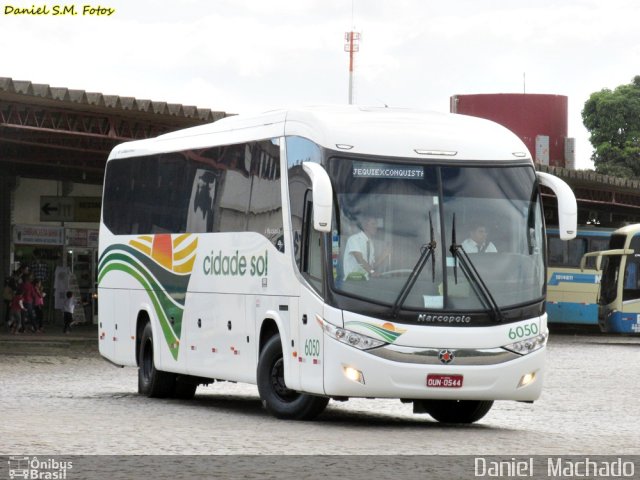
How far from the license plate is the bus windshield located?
649 mm

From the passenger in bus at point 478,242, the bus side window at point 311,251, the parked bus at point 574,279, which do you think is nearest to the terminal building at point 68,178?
the parked bus at point 574,279

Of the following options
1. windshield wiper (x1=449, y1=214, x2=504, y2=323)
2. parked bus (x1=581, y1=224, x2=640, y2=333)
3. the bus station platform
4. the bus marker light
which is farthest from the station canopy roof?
the bus marker light

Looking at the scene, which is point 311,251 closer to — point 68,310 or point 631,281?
point 68,310

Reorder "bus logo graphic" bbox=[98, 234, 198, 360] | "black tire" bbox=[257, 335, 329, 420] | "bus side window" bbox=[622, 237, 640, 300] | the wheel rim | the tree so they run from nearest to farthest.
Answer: "black tire" bbox=[257, 335, 329, 420] < the wheel rim < "bus logo graphic" bbox=[98, 234, 198, 360] < "bus side window" bbox=[622, 237, 640, 300] < the tree

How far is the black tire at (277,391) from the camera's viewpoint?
54.2ft

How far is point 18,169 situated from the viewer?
46.1 metres

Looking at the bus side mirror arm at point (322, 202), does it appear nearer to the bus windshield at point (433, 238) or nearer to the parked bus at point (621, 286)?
the bus windshield at point (433, 238)

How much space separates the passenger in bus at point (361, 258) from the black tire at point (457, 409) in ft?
6.29

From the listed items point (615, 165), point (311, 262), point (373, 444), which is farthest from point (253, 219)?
point (615, 165)

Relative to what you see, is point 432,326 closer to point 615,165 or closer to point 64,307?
point 64,307

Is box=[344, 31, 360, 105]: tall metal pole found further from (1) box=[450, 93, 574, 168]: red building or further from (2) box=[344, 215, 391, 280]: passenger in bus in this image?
(2) box=[344, 215, 391, 280]: passenger in bus

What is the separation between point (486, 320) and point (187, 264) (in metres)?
5.06

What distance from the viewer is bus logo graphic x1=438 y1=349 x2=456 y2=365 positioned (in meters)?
15.5

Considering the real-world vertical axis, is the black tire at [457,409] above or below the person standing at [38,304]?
below
